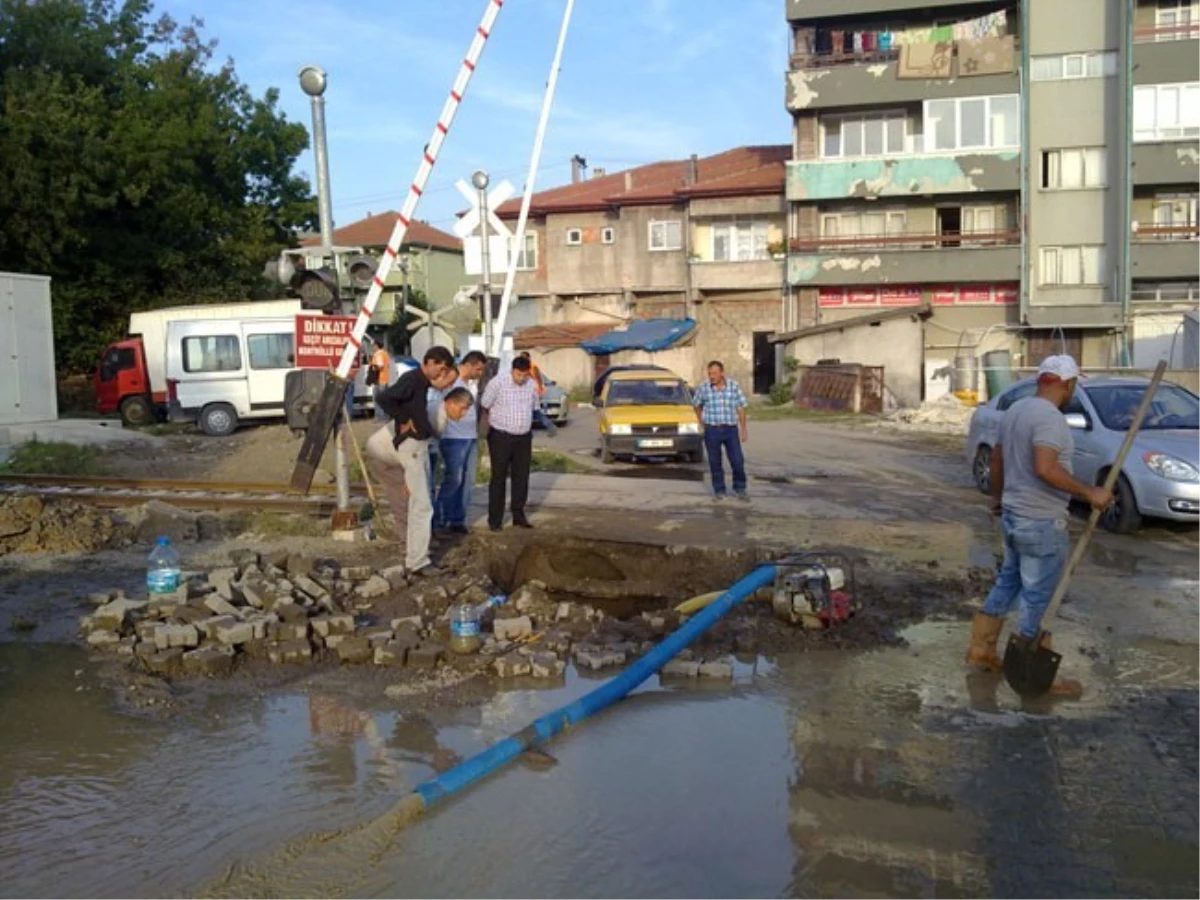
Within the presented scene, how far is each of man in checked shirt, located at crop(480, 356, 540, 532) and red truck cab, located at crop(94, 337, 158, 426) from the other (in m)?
19.8

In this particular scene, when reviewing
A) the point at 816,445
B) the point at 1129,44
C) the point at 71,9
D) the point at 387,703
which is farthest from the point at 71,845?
the point at 1129,44

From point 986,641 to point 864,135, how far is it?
3659 centimetres

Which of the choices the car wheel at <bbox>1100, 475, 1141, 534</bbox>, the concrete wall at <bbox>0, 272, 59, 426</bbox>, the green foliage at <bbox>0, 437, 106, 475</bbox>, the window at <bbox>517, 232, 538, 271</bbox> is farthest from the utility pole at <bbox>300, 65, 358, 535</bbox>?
the window at <bbox>517, 232, 538, 271</bbox>

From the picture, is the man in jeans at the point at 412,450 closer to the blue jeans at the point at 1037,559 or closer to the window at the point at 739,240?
the blue jeans at the point at 1037,559

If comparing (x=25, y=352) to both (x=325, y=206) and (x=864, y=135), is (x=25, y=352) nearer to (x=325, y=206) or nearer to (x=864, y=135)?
(x=325, y=206)

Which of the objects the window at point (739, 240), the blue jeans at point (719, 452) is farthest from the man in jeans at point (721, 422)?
the window at point (739, 240)

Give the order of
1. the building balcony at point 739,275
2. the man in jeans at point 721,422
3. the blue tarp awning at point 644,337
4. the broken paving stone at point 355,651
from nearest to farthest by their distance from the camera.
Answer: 1. the broken paving stone at point 355,651
2. the man in jeans at point 721,422
3. the blue tarp awning at point 644,337
4. the building balcony at point 739,275

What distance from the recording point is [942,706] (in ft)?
20.2

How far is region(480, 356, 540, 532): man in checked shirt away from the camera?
1098 centimetres

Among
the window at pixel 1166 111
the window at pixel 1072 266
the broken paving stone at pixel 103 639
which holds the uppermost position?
the window at pixel 1166 111

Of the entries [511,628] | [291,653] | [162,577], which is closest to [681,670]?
[511,628]

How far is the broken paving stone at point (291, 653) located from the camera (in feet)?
23.3

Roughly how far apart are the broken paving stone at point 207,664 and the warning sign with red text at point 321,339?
3895 millimetres

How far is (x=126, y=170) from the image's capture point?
33500 millimetres
